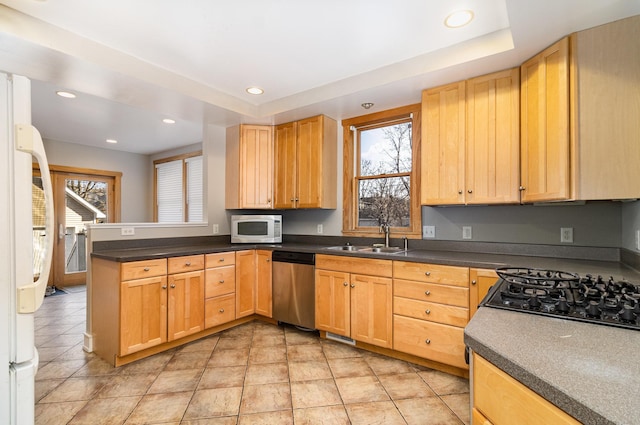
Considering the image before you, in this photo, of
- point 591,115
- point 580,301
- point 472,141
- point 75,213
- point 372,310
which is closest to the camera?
point 580,301

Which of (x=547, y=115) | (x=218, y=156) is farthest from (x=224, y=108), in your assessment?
(x=547, y=115)

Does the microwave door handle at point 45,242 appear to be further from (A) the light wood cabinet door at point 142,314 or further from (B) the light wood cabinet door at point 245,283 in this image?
(B) the light wood cabinet door at point 245,283

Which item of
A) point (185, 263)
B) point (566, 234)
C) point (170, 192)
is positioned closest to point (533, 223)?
point (566, 234)

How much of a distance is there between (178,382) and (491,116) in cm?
308

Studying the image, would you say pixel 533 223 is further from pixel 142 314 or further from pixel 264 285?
pixel 142 314

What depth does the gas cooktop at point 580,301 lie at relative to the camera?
0.98m

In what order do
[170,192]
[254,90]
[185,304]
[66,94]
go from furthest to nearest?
[170,192]
[66,94]
[254,90]
[185,304]

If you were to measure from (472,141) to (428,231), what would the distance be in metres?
0.92

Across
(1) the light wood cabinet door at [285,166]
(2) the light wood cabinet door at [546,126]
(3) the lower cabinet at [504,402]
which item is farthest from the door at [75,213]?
(2) the light wood cabinet door at [546,126]

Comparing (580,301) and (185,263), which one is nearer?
(580,301)

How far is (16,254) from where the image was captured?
106 cm

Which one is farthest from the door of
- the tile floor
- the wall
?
the tile floor

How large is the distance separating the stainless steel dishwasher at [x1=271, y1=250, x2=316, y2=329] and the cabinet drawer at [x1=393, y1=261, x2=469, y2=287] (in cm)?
89

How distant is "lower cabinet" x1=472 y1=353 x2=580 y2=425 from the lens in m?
0.64
